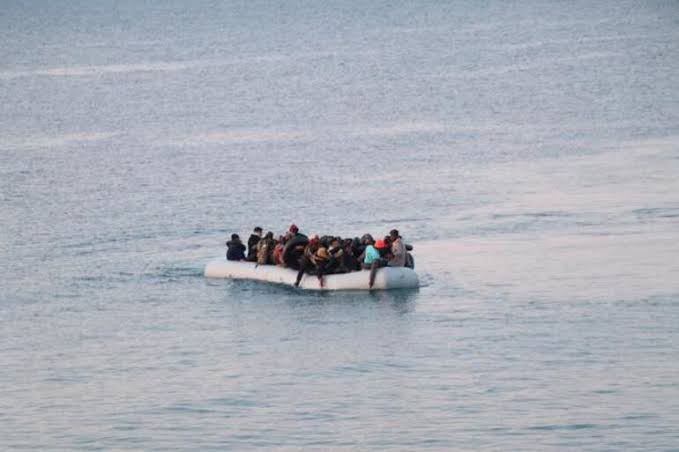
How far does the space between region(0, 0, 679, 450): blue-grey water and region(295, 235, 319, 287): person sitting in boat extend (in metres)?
0.61

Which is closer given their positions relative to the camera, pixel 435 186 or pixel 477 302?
pixel 477 302

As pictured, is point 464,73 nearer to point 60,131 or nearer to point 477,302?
point 60,131

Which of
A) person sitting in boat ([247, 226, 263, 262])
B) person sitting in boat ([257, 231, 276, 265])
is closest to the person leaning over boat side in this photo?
person sitting in boat ([257, 231, 276, 265])

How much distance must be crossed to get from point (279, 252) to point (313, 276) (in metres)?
1.25

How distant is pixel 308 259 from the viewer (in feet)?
146

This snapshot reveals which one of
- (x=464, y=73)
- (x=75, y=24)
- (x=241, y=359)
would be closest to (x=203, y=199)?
(x=241, y=359)

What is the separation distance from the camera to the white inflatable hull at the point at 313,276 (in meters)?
43.5

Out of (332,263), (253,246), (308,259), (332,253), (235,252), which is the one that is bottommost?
(332,263)

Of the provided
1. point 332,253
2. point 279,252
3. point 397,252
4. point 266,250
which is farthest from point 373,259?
point 266,250

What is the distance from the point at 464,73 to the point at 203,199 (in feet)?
164

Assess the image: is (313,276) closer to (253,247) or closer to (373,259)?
(373,259)

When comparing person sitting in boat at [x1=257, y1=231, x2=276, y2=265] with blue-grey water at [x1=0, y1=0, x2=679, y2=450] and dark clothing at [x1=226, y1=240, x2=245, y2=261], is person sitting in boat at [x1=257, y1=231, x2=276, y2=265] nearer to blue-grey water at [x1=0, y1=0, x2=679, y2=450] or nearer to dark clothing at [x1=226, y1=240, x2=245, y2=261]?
blue-grey water at [x1=0, y1=0, x2=679, y2=450]

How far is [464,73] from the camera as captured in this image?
360ft

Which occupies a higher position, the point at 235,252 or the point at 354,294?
the point at 235,252
